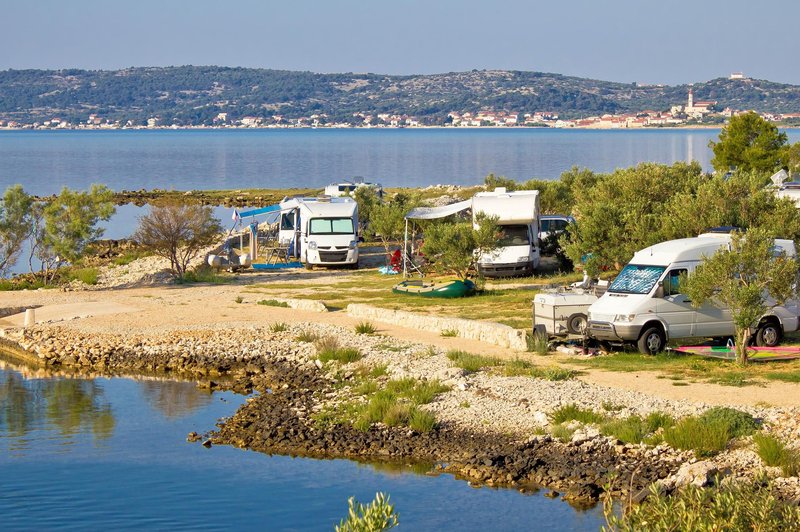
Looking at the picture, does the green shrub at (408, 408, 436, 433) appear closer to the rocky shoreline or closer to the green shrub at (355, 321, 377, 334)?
the rocky shoreline

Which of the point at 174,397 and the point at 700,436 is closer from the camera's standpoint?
the point at 700,436

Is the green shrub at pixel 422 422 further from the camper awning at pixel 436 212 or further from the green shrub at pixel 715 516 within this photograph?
the camper awning at pixel 436 212

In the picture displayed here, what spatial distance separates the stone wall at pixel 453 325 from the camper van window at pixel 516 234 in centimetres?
616

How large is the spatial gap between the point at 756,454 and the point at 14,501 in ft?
29.9

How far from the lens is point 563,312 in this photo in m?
20.2

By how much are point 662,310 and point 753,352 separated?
1627mm

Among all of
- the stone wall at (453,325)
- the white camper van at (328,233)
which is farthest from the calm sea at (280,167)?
the stone wall at (453,325)

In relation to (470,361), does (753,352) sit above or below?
Answer: above

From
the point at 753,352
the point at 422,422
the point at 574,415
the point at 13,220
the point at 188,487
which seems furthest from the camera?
the point at 13,220

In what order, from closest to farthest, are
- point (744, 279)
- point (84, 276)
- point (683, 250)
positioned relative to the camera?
point (744, 279) → point (683, 250) → point (84, 276)

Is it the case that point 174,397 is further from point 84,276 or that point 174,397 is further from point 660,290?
point 84,276

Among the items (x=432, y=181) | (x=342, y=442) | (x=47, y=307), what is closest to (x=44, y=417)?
(x=342, y=442)

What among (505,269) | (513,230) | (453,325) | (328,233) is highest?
(513,230)

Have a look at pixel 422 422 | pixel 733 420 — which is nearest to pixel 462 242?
pixel 422 422
